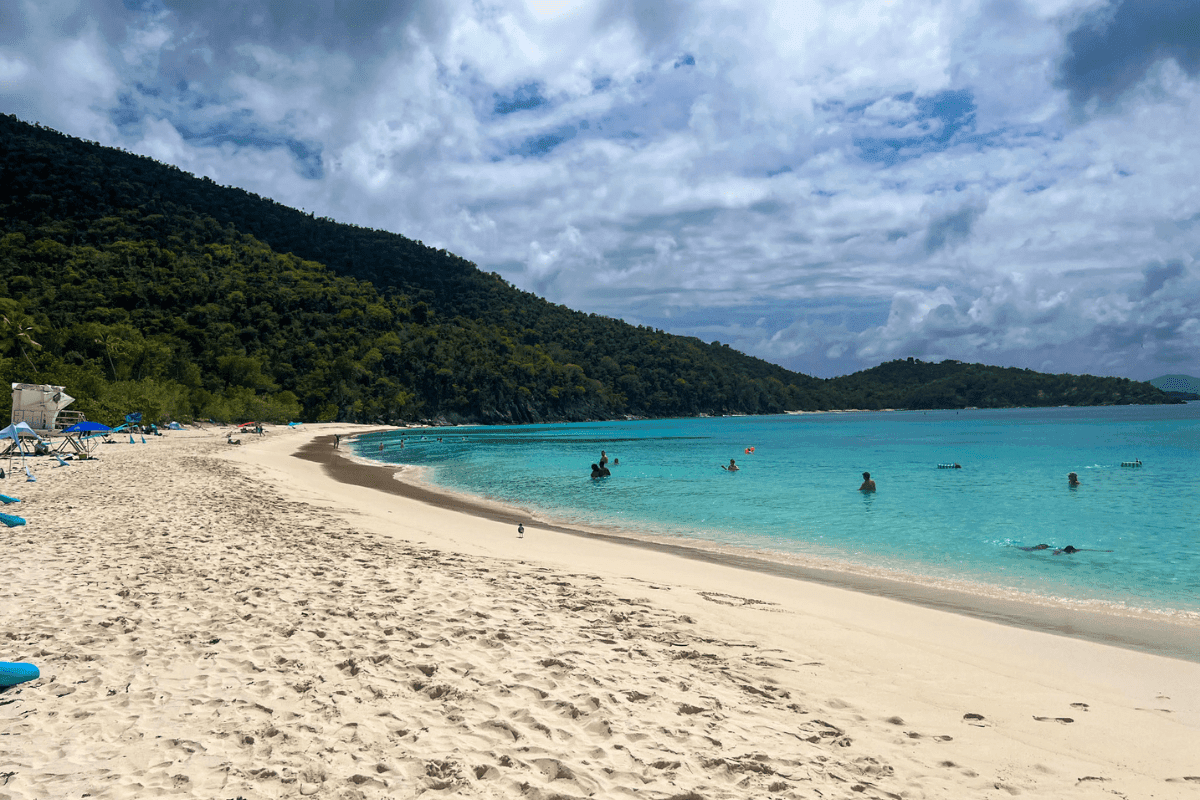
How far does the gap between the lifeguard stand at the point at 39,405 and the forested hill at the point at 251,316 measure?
9679 mm

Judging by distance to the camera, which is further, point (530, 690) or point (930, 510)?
point (930, 510)

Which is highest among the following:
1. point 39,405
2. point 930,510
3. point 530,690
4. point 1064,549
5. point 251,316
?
point 251,316

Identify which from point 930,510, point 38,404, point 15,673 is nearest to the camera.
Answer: point 15,673

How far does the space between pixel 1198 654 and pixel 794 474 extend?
25759 mm

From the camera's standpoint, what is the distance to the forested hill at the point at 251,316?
76.3 m

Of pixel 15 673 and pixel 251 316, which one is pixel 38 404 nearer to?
pixel 15 673

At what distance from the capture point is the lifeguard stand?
109ft

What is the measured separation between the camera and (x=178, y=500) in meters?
15.7

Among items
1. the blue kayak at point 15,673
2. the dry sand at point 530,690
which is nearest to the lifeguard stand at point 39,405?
the dry sand at point 530,690

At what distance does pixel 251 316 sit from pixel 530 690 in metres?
122

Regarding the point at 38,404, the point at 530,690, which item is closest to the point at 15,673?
the point at 530,690

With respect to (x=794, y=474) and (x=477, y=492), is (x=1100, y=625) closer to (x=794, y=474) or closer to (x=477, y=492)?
(x=477, y=492)

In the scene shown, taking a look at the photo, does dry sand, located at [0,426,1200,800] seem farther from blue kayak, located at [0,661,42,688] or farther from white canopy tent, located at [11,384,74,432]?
white canopy tent, located at [11,384,74,432]

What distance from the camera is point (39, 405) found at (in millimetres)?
34219
